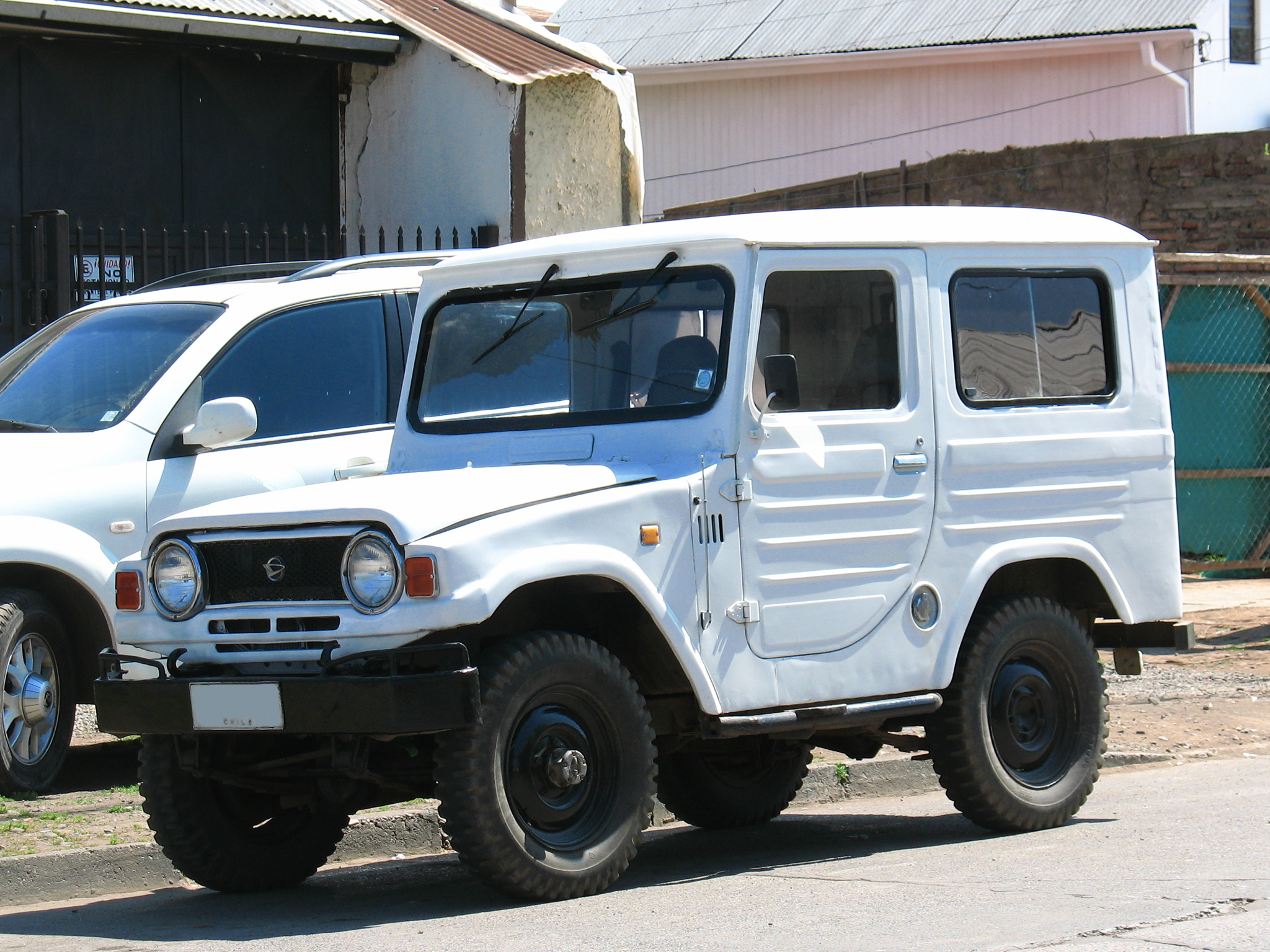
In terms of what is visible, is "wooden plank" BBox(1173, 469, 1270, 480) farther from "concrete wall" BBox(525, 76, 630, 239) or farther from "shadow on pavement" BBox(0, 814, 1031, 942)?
"shadow on pavement" BBox(0, 814, 1031, 942)

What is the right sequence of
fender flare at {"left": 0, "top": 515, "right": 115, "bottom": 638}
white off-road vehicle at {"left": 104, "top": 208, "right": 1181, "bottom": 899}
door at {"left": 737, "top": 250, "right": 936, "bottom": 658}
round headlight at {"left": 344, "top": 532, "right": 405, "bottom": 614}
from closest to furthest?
round headlight at {"left": 344, "top": 532, "right": 405, "bottom": 614}
white off-road vehicle at {"left": 104, "top": 208, "right": 1181, "bottom": 899}
door at {"left": 737, "top": 250, "right": 936, "bottom": 658}
fender flare at {"left": 0, "top": 515, "right": 115, "bottom": 638}

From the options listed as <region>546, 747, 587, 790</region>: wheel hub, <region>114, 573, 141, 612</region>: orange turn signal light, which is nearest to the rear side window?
<region>546, 747, 587, 790</region>: wheel hub

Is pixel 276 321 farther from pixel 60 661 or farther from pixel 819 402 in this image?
pixel 819 402

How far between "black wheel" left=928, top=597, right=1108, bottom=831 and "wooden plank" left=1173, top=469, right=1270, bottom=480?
6.92 metres

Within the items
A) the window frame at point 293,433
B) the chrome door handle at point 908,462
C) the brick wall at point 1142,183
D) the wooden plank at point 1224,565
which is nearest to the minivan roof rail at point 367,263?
the window frame at point 293,433

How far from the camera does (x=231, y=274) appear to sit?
29.1ft

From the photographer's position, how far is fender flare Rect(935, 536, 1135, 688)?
627 centimetres

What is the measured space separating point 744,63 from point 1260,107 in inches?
360

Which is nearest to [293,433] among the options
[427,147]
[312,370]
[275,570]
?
[312,370]

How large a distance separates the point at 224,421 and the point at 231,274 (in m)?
2.13

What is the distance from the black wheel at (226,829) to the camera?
223 inches

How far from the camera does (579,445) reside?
6023 millimetres

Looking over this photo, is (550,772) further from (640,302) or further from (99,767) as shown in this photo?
(99,767)

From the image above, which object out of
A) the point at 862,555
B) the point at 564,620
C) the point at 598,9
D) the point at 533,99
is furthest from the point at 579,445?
the point at 598,9
